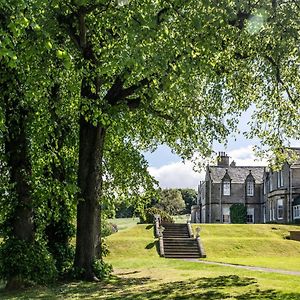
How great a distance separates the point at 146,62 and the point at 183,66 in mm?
1075

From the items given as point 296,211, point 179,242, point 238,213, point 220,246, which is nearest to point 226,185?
point 238,213

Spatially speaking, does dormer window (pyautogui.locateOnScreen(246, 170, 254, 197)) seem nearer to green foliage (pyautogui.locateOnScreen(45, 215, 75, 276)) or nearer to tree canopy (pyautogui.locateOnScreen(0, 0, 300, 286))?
tree canopy (pyautogui.locateOnScreen(0, 0, 300, 286))

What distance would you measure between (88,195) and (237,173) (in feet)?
196

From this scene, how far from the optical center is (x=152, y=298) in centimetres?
1485

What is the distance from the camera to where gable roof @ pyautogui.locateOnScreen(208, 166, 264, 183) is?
76062mm

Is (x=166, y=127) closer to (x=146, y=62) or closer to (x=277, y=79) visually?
(x=277, y=79)

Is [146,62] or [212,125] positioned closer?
[146,62]

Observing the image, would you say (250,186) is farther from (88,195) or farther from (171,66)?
(171,66)

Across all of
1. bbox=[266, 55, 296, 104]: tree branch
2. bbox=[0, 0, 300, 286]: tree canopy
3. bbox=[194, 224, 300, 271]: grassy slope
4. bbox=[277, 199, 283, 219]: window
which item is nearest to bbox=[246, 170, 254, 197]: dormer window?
bbox=[277, 199, 283, 219]: window

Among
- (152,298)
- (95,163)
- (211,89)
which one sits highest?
(211,89)

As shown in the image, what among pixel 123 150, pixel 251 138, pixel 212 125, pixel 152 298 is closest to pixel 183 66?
pixel 152 298

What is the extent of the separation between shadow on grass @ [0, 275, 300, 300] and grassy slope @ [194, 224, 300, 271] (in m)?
14.1

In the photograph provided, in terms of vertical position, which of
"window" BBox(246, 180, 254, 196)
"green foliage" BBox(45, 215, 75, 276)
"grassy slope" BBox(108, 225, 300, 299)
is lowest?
"grassy slope" BBox(108, 225, 300, 299)

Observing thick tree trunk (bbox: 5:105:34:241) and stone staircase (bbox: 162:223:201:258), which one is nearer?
thick tree trunk (bbox: 5:105:34:241)
